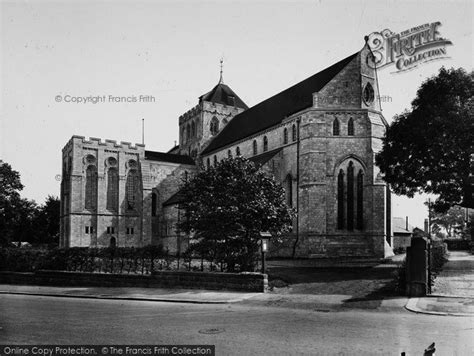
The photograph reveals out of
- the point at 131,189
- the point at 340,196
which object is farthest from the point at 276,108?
the point at 131,189

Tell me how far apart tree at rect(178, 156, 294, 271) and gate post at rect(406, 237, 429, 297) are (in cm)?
654

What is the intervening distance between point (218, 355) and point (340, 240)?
27.1 m

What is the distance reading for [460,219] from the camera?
93.2 m

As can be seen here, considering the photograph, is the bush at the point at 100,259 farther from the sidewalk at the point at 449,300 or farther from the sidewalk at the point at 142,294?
the sidewalk at the point at 449,300

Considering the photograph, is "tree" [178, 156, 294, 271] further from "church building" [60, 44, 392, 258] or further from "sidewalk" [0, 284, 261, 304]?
"church building" [60, 44, 392, 258]

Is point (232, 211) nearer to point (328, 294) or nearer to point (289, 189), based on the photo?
point (328, 294)

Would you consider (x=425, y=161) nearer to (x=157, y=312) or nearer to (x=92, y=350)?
(x=157, y=312)

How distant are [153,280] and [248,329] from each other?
9471mm

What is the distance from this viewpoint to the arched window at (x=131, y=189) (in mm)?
49938

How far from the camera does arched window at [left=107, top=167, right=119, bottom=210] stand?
1929 inches

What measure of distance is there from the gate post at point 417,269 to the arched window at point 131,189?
3988cm

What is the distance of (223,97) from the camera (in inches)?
2339

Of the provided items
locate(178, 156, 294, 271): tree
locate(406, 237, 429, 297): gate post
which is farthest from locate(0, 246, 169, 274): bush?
locate(406, 237, 429, 297): gate post

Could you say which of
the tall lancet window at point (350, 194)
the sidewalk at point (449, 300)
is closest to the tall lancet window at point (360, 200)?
the tall lancet window at point (350, 194)
